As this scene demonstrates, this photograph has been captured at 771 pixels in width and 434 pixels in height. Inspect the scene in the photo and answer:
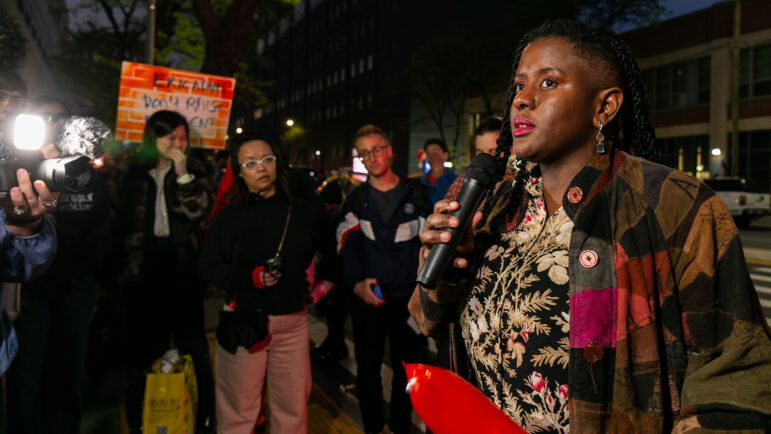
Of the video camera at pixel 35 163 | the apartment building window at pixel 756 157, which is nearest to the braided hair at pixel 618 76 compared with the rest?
the video camera at pixel 35 163

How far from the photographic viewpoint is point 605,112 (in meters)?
1.32

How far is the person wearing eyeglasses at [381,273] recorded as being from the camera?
3510 millimetres

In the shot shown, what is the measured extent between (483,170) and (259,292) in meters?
2.01

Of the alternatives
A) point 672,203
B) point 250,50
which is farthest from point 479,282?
point 250,50

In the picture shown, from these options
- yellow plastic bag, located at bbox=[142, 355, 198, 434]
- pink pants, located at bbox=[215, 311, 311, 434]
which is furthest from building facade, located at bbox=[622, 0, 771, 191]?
yellow plastic bag, located at bbox=[142, 355, 198, 434]

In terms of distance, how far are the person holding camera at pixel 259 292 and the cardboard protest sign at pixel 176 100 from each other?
3.26m

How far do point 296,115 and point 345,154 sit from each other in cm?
1915

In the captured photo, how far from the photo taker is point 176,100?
6.21 metres

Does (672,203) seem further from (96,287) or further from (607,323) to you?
(96,287)

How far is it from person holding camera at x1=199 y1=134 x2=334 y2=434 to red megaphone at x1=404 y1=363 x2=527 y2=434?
6.03 ft

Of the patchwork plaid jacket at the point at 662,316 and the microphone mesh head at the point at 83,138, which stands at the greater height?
the microphone mesh head at the point at 83,138

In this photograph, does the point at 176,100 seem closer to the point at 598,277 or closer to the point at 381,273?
the point at 381,273

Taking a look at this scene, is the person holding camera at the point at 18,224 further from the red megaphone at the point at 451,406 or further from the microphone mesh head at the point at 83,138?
the red megaphone at the point at 451,406

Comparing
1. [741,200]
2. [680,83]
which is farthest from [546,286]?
[680,83]
